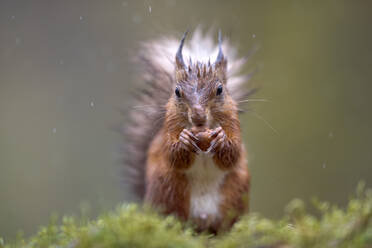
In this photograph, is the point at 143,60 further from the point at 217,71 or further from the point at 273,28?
the point at 273,28

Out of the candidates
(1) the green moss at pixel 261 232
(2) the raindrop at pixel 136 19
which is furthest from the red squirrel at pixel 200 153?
(2) the raindrop at pixel 136 19

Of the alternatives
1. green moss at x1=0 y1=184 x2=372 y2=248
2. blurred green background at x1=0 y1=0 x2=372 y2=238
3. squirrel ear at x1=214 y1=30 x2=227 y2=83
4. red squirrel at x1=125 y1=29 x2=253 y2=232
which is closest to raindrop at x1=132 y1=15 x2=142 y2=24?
blurred green background at x1=0 y1=0 x2=372 y2=238

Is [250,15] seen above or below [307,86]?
above

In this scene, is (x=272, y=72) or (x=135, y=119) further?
(x=272, y=72)

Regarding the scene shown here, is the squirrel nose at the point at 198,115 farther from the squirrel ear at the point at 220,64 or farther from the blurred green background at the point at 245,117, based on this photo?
the blurred green background at the point at 245,117

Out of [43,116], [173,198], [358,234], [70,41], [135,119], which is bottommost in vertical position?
[358,234]

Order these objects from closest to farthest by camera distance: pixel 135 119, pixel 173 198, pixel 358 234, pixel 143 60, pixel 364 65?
1. pixel 358 234
2. pixel 173 198
3. pixel 143 60
4. pixel 135 119
5. pixel 364 65

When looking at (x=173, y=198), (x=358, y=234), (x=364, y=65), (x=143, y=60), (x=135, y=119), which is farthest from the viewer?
(x=364, y=65)

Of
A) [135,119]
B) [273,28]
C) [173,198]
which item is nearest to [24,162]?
[135,119]
